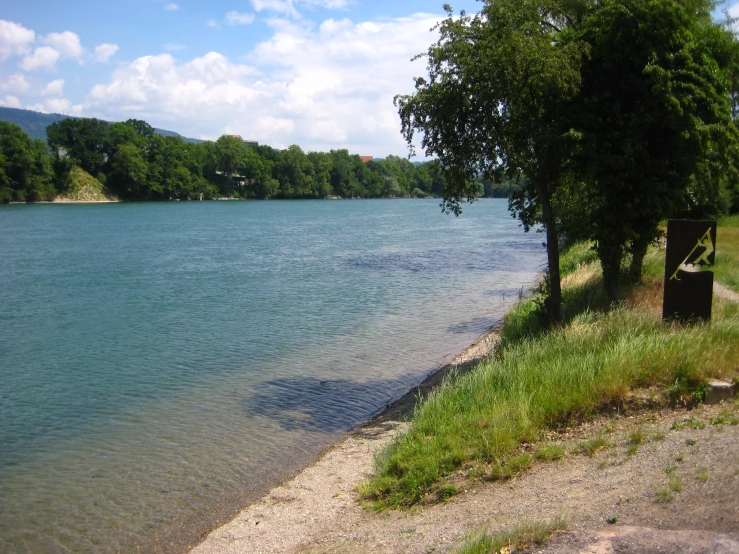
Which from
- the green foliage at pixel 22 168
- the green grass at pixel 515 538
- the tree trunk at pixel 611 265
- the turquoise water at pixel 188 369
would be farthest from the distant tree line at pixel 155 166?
the green grass at pixel 515 538

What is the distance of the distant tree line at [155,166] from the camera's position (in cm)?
11156

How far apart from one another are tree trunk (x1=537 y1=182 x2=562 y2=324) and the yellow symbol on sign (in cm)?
285

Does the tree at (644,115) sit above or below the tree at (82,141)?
below

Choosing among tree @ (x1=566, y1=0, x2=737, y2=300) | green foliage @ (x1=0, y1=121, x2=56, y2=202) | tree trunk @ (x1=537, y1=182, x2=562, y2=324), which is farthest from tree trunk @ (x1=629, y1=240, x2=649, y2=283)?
green foliage @ (x1=0, y1=121, x2=56, y2=202)

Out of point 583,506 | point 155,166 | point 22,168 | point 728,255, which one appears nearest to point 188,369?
point 583,506

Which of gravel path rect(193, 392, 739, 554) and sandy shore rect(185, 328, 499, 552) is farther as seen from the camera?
sandy shore rect(185, 328, 499, 552)

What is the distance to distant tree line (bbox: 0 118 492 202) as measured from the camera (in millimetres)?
111562

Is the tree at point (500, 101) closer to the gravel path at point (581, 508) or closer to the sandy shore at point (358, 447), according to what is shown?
the sandy shore at point (358, 447)

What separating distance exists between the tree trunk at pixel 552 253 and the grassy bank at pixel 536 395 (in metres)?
2.71

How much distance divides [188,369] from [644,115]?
1163 cm

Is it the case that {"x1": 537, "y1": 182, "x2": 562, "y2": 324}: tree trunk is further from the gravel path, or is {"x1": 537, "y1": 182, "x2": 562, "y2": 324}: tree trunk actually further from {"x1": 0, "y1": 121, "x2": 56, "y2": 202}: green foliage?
{"x1": 0, "y1": 121, "x2": 56, "y2": 202}: green foliage

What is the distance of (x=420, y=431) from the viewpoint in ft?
30.3

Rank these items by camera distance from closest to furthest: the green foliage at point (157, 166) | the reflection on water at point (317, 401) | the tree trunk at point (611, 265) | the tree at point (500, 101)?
the tree at point (500, 101)
the reflection on water at point (317, 401)
the tree trunk at point (611, 265)
the green foliage at point (157, 166)

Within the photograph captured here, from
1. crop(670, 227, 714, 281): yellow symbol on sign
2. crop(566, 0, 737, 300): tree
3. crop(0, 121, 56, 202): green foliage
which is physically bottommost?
crop(670, 227, 714, 281): yellow symbol on sign
